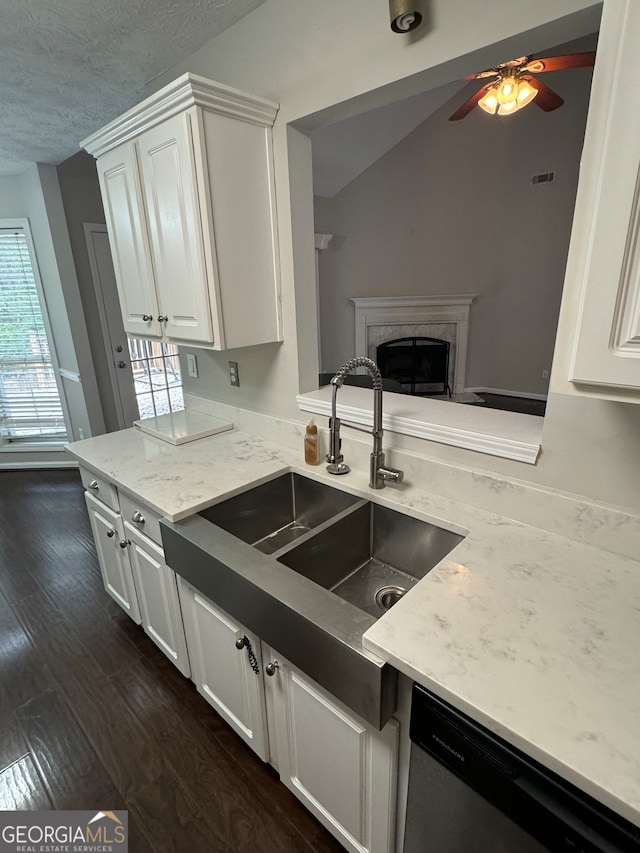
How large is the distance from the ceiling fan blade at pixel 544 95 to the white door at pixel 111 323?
11.3ft

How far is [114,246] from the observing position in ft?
6.23

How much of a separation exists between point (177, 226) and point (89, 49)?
91cm

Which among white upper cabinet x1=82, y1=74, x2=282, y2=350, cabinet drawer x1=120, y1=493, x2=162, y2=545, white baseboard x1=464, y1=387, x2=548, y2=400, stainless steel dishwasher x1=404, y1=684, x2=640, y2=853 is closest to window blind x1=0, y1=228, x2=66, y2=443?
white upper cabinet x1=82, y1=74, x2=282, y2=350

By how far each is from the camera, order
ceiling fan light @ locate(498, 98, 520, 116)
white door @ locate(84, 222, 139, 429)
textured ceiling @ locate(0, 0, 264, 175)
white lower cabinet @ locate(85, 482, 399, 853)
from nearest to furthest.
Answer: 1. white lower cabinet @ locate(85, 482, 399, 853)
2. textured ceiling @ locate(0, 0, 264, 175)
3. ceiling fan light @ locate(498, 98, 520, 116)
4. white door @ locate(84, 222, 139, 429)

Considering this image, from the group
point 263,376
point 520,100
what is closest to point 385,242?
point 520,100

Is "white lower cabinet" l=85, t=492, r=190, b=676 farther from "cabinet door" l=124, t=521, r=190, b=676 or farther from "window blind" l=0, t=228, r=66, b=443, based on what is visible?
"window blind" l=0, t=228, r=66, b=443

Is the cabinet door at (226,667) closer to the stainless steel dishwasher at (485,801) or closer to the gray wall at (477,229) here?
the stainless steel dishwasher at (485,801)

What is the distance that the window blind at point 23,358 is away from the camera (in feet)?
12.2

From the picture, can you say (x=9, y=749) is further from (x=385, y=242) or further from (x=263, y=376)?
(x=385, y=242)

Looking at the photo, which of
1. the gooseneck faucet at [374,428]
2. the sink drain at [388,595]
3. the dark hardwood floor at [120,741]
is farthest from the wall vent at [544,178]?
the dark hardwood floor at [120,741]

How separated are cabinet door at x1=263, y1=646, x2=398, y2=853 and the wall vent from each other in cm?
555

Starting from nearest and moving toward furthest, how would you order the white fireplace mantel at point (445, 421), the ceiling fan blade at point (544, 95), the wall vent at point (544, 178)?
the white fireplace mantel at point (445, 421)
the ceiling fan blade at point (544, 95)
the wall vent at point (544, 178)

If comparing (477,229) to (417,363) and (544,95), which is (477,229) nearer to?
(417,363)

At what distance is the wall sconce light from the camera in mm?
1043
